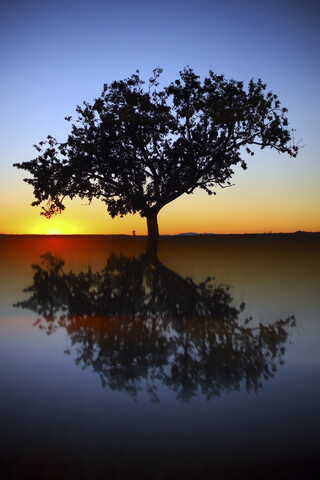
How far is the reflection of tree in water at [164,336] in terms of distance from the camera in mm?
4727

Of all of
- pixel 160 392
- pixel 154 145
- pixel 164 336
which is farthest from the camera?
pixel 154 145

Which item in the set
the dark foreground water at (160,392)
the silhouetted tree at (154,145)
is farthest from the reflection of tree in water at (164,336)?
the silhouetted tree at (154,145)

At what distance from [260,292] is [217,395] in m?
8.66

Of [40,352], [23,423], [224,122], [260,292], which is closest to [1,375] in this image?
[40,352]

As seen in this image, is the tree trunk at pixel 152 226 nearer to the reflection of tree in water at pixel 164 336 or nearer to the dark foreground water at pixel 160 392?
the reflection of tree in water at pixel 164 336

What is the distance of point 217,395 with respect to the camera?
4.16 m

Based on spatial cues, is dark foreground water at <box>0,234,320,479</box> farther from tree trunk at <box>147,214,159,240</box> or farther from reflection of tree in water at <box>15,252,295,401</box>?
tree trunk at <box>147,214,159,240</box>

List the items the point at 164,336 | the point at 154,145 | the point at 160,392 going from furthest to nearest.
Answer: the point at 154,145, the point at 164,336, the point at 160,392

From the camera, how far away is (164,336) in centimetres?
687

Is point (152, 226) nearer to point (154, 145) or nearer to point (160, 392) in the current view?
point (154, 145)

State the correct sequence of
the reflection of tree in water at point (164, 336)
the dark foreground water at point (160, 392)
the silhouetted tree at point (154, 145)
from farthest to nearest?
the silhouetted tree at point (154, 145) < the reflection of tree in water at point (164, 336) < the dark foreground water at point (160, 392)

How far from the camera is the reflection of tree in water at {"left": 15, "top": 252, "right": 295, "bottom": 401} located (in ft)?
15.5

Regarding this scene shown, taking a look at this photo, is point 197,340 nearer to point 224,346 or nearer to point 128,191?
point 224,346

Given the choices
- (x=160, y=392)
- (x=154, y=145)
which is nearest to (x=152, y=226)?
(x=154, y=145)
